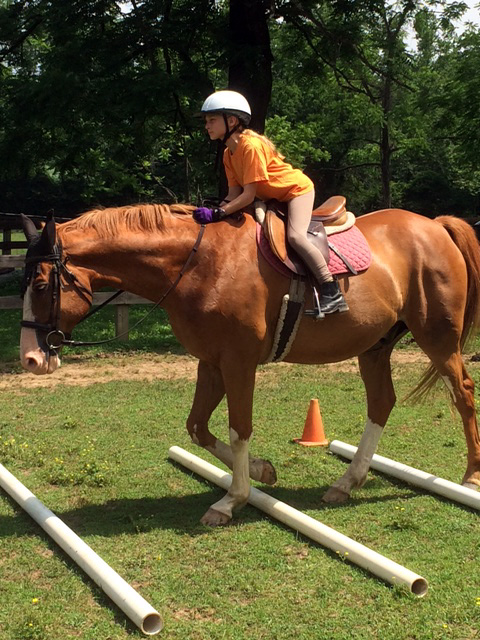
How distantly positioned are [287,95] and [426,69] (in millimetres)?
11554

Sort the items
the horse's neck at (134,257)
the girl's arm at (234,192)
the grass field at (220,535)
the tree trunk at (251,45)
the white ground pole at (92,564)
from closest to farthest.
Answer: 1. the white ground pole at (92,564)
2. the grass field at (220,535)
3. the horse's neck at (134,257)
4. the girl's arm at (234,192)
5. the tree trunk at (251,45)

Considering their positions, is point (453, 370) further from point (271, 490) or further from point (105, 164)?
point (105, 164)

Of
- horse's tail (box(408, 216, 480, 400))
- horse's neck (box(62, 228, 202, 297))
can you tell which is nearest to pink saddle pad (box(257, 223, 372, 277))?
horse's neck (box(62, 228, 202, 297))

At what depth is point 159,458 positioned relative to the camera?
6527 millimetres

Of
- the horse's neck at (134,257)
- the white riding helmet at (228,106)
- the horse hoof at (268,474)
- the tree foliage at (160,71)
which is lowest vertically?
the horse hoof at (268,474)

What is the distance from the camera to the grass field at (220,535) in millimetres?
3703

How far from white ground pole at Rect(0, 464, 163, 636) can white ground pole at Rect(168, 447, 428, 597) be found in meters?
1.33

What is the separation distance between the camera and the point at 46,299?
4547mm

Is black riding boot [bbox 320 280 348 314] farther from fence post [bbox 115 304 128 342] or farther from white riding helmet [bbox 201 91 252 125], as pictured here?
fence post [bbox 115 304 128 342]

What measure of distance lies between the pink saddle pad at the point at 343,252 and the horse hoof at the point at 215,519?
1.81 metres

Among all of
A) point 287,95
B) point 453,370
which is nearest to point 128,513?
point 453,370

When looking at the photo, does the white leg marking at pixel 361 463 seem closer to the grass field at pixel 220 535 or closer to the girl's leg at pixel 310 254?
the grass field at pixel 220 535

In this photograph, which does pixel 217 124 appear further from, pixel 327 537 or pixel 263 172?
pixel 327 537

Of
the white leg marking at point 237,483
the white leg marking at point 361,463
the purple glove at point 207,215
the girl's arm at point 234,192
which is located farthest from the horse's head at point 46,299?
the white leg marking at point 361,463
